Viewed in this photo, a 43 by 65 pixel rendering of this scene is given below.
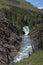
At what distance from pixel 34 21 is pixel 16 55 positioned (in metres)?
87.3

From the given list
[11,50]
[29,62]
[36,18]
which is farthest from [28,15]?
[29,62]

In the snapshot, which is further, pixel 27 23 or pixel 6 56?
pixel 27 23

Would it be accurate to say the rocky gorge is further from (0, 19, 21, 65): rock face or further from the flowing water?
the flowing water

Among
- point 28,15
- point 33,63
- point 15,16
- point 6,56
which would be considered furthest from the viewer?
point 28,15

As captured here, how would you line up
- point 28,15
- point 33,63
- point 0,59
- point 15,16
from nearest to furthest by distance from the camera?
point 33,63 → point 0,59 → point 15,16 → point 28,15

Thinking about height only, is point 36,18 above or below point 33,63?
below

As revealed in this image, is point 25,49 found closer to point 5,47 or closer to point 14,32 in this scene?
point 5,47

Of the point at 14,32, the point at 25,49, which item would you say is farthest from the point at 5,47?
the point at 14,32

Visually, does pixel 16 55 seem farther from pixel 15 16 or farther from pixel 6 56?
pixel 15 16

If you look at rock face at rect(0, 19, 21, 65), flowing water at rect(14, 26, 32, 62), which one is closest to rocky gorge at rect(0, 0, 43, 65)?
rock face at rect(0, 19, 21, 65)

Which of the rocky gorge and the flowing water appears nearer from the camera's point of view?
the rocky gorge

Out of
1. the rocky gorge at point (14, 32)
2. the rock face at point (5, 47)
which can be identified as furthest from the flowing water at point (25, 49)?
the rock face at point (5, 47)

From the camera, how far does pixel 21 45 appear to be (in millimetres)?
96062

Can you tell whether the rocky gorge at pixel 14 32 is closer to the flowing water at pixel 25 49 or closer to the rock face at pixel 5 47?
the rock face at pixel 5 47
